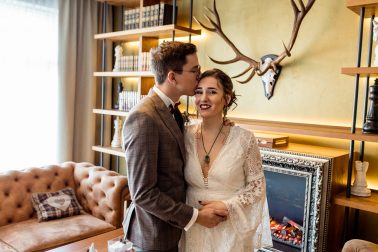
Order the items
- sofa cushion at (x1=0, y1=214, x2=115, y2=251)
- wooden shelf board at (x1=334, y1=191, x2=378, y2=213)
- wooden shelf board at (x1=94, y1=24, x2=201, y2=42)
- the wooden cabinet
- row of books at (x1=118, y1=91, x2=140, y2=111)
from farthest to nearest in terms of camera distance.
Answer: row of books at (x1=118, y1=91, x2=140, y2=111) → the wooden cabinet → wooden shelf board at (x1=94, y1=24, x2=201, y2=42) → sofa cushion at (x1=0, y1=214, x2=115, y2=251) → wooden shelf board at (x1=334, y1=191, x2=378, y2=213)

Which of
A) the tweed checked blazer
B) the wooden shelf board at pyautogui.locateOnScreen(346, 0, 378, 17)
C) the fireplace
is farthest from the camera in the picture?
the fireplace

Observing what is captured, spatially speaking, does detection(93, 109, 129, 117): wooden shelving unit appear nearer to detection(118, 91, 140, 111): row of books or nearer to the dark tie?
detection(118, 91, 140, 111): row of books

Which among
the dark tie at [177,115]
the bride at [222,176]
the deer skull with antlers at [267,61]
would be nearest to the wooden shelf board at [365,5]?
the deer skull with antlers at [267,61]

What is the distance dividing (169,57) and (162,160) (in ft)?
1.45

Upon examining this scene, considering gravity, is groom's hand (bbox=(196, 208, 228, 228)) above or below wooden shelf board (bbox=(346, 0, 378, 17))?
below

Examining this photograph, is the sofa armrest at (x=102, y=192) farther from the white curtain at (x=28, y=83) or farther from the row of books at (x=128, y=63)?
the row of books at (x=128, y=63)

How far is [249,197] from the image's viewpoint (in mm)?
1575

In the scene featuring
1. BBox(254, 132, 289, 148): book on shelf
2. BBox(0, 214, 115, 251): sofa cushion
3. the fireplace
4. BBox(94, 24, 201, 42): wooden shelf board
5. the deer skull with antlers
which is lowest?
BBox(0, 214, 115, 251): sofa cushion

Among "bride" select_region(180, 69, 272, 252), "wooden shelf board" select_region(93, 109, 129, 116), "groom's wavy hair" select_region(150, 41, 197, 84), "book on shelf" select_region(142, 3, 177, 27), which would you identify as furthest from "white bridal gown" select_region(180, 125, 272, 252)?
"wooden shelf board" select_region(93, 109, 129, 116)

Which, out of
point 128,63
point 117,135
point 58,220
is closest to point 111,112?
point 117,135

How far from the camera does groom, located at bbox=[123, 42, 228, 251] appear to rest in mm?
1395

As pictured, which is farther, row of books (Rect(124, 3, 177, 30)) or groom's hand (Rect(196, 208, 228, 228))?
row of books (Rect(124, 3, 177, 30))

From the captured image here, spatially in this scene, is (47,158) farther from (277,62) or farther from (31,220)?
(277,62)

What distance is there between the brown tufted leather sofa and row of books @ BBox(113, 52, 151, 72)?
118 cm
